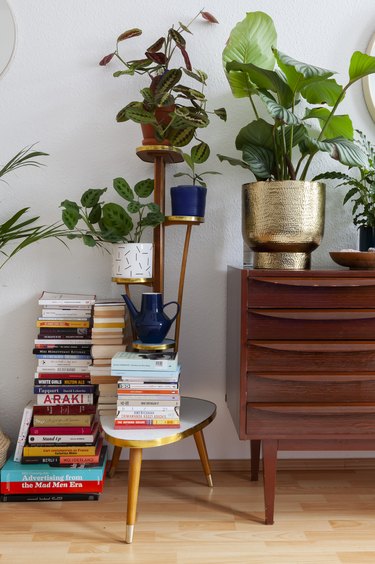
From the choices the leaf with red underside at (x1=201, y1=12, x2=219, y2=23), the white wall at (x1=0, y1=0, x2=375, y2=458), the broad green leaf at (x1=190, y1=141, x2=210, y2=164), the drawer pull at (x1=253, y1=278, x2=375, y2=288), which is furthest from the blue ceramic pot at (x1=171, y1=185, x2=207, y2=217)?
the leaf with red underside at (x1=201, y1=12, x2=219, y2=23)

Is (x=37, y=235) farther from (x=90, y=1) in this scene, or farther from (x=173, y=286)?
(x=90, y=1)

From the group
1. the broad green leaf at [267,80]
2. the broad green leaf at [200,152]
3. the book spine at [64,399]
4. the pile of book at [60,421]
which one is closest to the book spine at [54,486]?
the pile of book at [60,421]

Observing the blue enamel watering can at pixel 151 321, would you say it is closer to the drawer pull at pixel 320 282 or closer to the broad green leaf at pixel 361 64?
the drawer pull at pixel 320 282

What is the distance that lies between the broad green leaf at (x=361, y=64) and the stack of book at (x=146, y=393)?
1.09m

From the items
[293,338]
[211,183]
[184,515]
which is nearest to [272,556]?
[184,515]

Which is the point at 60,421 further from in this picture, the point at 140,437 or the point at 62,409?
the point at 140,437

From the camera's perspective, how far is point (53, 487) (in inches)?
70.8

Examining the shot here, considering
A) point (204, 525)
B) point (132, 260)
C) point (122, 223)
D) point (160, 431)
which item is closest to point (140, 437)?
point (160, 431)

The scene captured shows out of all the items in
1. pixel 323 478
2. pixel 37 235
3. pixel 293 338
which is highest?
pixel 37 235

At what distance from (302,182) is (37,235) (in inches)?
38.5

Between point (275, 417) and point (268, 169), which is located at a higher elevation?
point (268, 169)

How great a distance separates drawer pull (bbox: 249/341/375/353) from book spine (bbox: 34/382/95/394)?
2.20 ft

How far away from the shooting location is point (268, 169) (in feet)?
5.83

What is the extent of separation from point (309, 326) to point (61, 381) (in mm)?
920
